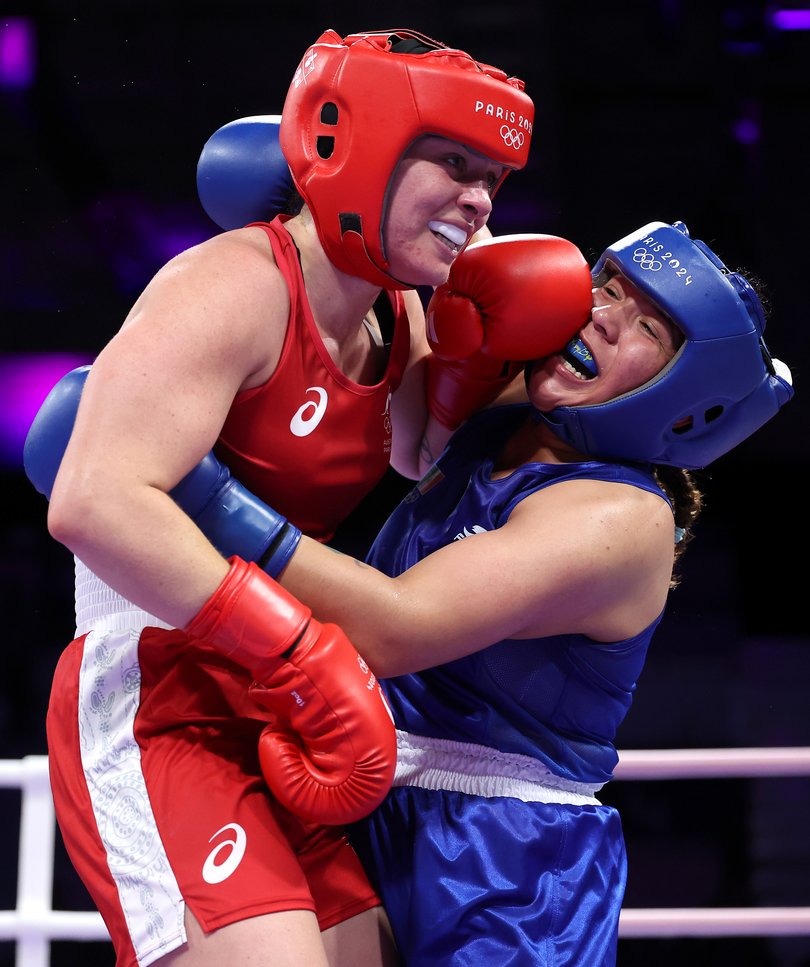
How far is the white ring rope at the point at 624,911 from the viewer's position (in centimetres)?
257

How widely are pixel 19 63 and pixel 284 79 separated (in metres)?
1.08

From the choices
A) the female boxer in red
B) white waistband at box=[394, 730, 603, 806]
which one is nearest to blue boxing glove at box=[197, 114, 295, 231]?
the female boxer in red

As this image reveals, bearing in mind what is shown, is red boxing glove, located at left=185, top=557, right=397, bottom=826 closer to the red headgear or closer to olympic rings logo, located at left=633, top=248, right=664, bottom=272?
the red headgear

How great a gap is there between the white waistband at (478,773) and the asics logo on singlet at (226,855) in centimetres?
34

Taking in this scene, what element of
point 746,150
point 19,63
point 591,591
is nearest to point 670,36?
point 746,150

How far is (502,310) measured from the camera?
1.90 metres

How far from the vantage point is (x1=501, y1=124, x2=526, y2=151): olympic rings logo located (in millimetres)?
1749

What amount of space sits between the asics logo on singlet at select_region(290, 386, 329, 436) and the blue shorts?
1.95 ft

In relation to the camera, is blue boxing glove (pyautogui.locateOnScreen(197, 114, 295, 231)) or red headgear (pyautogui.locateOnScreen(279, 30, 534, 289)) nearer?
red headgear (pyautogui.locateOnScreen(279, 30, 534, 289))

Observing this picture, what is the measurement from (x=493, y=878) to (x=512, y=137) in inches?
43.4

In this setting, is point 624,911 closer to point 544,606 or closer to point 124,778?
point 544,606

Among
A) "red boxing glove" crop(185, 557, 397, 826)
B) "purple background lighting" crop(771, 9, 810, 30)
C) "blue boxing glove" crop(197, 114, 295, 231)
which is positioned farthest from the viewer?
"purple background lighting" crop(771, 9, 810, 30)

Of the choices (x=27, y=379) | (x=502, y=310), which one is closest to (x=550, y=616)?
(x=502, y=310)

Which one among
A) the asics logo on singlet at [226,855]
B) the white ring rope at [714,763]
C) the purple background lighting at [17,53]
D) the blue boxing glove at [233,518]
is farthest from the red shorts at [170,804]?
the purple background lighting at [17,53]
